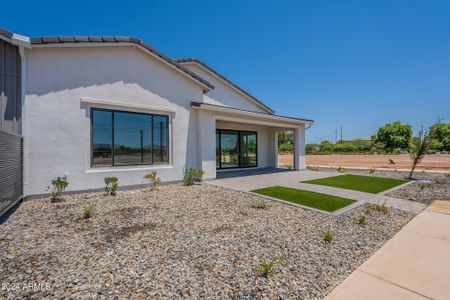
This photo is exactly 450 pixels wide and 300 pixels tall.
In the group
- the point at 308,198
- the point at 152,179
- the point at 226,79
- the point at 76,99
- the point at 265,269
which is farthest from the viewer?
the point at 226,79

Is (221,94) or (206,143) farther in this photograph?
(221,94)

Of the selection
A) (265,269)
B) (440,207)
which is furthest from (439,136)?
(265,269)

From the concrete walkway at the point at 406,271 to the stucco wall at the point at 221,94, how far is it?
1254cm

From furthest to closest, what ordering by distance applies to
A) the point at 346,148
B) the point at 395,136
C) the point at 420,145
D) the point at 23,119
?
the point at 346,148
the point at 395,136
the point at 420,145
the point at 23,119

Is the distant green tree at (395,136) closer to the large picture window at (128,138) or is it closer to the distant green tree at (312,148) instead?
the distant green tree at (312,148)

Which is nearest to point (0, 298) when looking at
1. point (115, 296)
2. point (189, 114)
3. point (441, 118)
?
point (115, 296)

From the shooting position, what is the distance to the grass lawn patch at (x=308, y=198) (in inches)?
249

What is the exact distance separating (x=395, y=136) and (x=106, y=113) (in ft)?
207

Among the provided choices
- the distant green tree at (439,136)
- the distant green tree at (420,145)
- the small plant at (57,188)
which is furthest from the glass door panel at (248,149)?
the small plant at (57,188)

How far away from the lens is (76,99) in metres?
7.21

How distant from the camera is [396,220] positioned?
5332 millimetres

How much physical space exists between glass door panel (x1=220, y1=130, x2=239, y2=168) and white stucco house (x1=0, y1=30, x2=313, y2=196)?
2774mm

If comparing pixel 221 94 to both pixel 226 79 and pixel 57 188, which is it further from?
pixel 57 188

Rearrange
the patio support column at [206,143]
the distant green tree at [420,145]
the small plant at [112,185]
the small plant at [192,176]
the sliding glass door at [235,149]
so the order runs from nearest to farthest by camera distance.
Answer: the small plant at [112,185] < the small plant at [192,176] < the patio support column at [206,143] < the distant green tree at [420,145] < the sliding glass door at [235,149]
